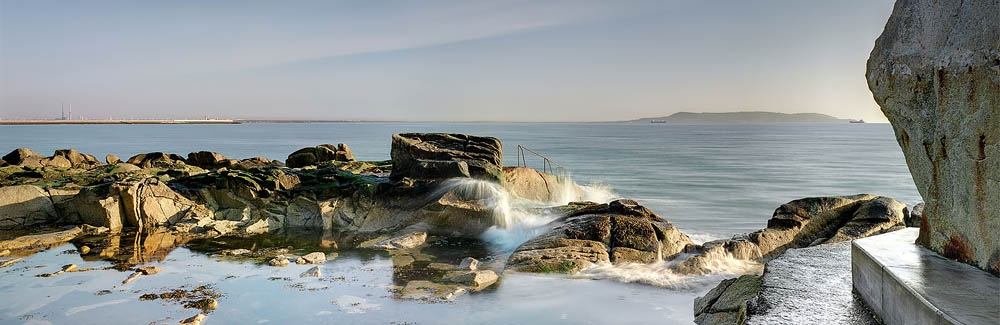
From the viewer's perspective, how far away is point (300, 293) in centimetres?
980

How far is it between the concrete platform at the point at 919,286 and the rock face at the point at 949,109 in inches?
10.4

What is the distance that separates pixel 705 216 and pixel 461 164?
889 centimetres

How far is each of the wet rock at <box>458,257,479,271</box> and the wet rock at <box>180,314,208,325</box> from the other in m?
4.41

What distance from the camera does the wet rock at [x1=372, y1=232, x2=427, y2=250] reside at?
13484 millimetres

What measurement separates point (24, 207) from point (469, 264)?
38.0ft

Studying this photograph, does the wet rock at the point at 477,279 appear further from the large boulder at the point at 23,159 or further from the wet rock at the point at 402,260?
the large boulder at the point at 23,159

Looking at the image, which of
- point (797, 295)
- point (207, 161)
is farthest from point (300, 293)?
point (207, 161)

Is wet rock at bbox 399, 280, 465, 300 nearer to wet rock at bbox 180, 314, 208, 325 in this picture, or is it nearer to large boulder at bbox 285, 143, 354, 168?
wet rock at bbox 180, 314, 208, 325

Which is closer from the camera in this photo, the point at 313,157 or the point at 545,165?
the point at 313,157

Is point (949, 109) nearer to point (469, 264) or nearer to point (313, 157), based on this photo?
point (469, 264)

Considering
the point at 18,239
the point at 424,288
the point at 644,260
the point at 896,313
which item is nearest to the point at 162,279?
the point at 424,288

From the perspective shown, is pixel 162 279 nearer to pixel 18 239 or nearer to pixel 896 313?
pixel 18 239

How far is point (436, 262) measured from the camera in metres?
12.1

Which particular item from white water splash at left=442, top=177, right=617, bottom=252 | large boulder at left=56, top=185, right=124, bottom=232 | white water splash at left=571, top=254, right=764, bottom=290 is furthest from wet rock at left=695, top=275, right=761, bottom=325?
large boulder at left=56, top=185, right=124, bottom=232
